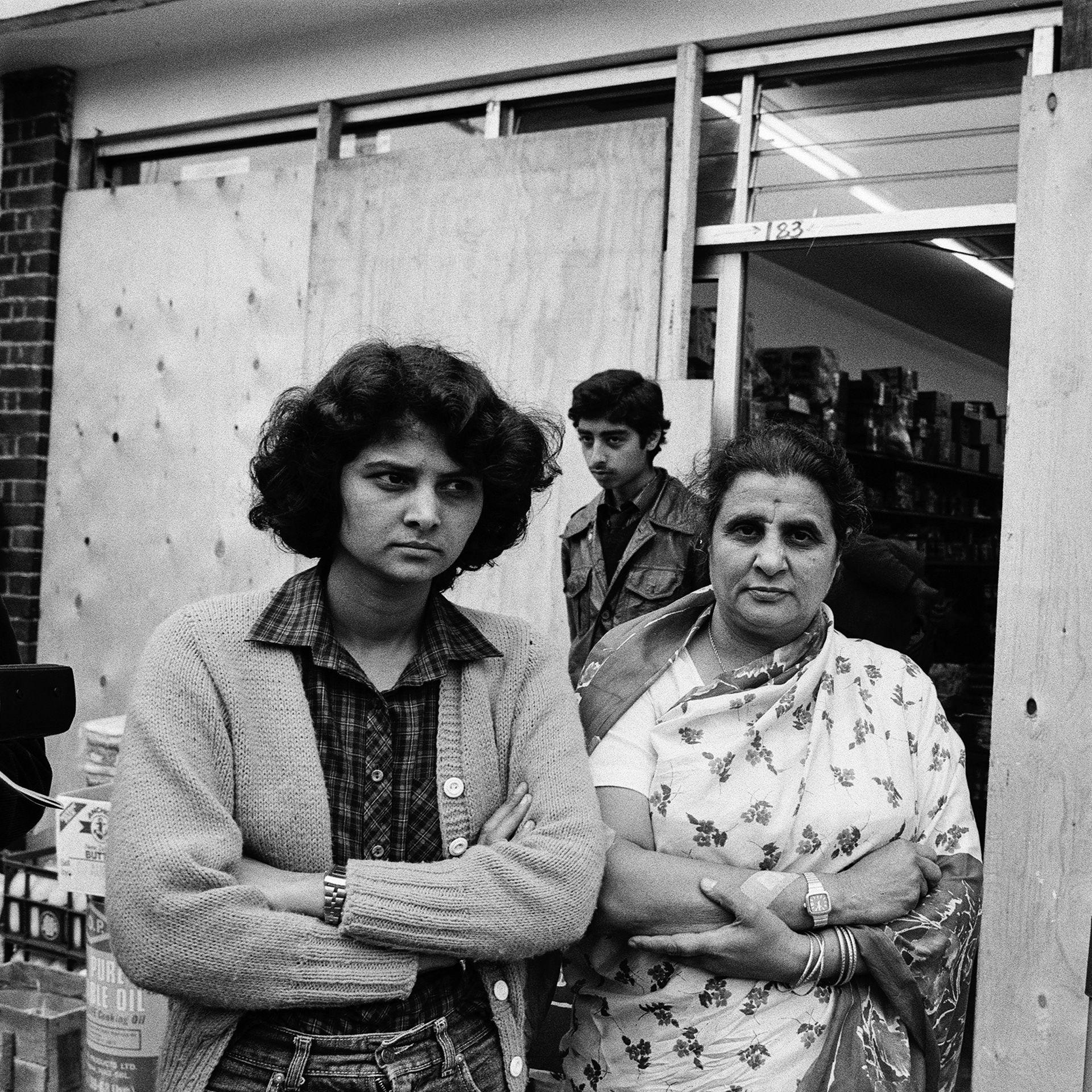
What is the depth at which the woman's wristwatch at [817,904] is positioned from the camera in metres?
1.90

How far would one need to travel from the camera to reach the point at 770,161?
15.5 ft

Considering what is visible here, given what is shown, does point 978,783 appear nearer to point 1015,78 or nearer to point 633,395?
point 633,395

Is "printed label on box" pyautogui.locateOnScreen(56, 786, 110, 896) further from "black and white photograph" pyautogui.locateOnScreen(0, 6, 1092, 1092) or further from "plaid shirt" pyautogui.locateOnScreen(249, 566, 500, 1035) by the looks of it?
"plaid shirt" pyautogui.locateOnScreen(249, 566, 500, 1035)

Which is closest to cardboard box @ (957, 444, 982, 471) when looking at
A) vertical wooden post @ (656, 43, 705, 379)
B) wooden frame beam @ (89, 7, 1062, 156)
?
vertical wooden post @ (656, 43, 705, 379)

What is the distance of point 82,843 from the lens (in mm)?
2527

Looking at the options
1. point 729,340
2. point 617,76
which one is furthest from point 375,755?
point 617,76

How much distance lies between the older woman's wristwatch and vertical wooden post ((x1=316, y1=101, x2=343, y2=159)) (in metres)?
4.38

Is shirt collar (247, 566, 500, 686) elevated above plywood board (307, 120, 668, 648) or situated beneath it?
situated beneath

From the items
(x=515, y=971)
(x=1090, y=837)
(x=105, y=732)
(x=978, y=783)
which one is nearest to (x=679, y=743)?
(x=515, y=971)

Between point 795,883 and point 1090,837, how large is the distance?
124cm

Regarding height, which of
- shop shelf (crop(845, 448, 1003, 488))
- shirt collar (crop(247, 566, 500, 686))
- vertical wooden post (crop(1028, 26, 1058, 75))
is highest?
vertical wooden post (crop(1028, 26, 1058, 75))

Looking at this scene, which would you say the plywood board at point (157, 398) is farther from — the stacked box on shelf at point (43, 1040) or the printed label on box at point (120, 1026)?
the printed label on box at point (120, 1026)

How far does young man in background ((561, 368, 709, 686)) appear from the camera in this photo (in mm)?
4332

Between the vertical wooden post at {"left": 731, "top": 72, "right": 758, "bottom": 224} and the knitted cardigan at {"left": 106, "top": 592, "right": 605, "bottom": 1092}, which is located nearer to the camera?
the knitted cardigan at {"left": 106, "top": 592, "right": 605, "bottom": 1092}
